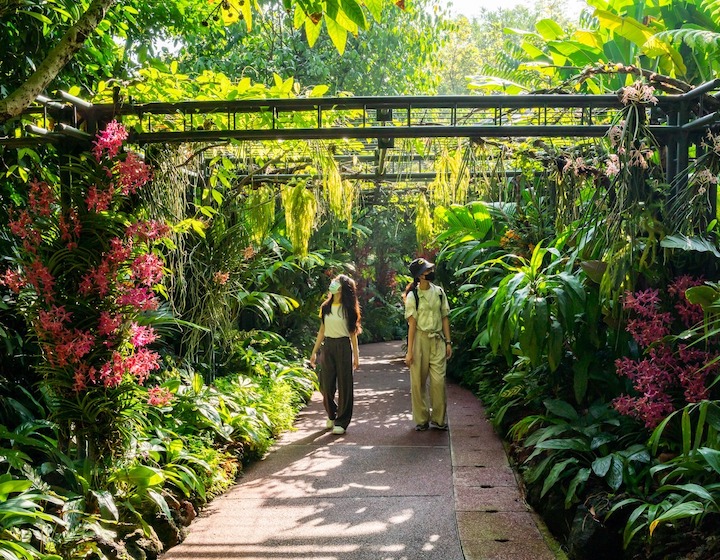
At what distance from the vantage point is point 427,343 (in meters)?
7.60

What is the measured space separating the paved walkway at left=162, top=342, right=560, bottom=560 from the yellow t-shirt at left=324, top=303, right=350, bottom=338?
101 cm

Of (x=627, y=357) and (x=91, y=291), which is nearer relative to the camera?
(x=91, y=291)

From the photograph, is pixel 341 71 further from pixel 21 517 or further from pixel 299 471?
pixel 21 517

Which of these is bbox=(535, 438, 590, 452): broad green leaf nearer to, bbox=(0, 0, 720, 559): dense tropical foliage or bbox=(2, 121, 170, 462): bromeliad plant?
bbox=(0, 0, 720, 559): dense tropical foliage

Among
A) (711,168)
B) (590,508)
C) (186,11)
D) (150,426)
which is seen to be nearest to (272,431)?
(150,426)

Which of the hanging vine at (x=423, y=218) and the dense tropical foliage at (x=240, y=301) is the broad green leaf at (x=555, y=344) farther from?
the hanging vine at (x=423, y=218)

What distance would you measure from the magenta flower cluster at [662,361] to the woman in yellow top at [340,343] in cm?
319

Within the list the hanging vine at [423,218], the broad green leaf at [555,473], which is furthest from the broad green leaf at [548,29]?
the broad green leaf at [555,473]

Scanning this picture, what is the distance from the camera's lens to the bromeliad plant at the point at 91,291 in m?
4.38

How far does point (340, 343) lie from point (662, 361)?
361cm

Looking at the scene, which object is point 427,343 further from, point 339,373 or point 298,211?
point 298,211

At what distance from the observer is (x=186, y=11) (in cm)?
922

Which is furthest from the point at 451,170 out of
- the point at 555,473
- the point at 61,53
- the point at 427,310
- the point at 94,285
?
the point at 61,53

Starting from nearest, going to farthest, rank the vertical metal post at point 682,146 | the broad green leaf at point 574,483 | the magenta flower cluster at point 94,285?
1. the magenta flower cluster at point 94,285
2. the broad green leaf at point 574,483
3. the vertical metal post at point 682,146
